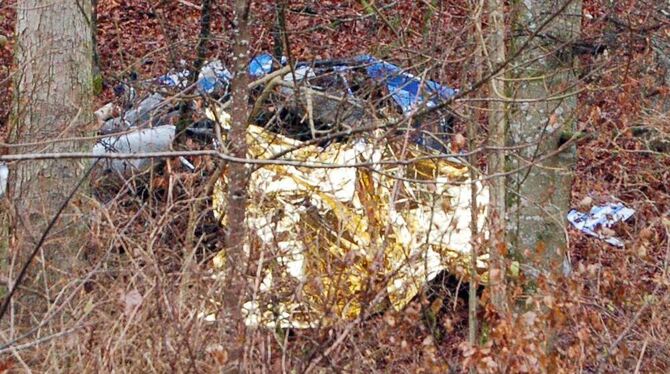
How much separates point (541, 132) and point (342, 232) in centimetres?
193

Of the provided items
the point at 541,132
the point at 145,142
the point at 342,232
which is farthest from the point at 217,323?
the point at 145,142

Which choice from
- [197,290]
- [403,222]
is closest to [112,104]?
[403,222]

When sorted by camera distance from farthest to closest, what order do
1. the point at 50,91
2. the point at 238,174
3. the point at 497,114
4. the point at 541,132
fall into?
the point at 50,91 → the point at 541,132 → the point at 497,114 → the point at 238,174

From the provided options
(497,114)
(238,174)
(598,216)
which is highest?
(238,174)

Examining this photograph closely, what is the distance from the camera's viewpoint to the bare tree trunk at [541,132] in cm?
752

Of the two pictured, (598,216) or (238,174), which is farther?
(598,216)

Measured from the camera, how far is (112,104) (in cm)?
911

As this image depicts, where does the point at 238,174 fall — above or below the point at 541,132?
above

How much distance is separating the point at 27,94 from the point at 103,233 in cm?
236

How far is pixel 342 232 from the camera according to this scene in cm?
642

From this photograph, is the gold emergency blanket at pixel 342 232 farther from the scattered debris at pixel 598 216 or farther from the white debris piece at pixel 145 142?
the white debris piece at pixel 145 142

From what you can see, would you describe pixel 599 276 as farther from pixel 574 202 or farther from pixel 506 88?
pixel 574 202

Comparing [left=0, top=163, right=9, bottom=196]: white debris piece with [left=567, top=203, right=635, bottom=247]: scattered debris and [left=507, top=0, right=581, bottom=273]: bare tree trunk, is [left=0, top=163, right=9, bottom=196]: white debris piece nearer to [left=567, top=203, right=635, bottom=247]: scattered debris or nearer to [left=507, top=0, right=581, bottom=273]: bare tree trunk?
[left=507, top=0, right=581, bottom=273]: bare tree trunk

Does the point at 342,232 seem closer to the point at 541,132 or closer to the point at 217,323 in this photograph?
the point at 217,323
